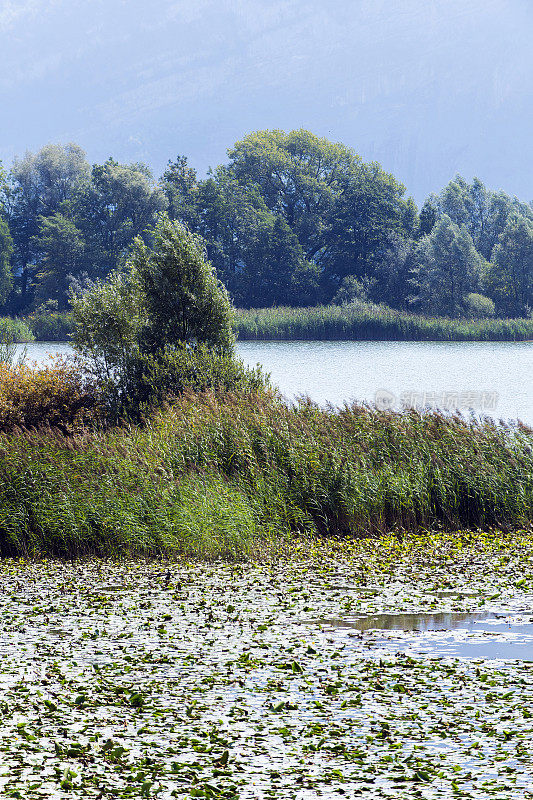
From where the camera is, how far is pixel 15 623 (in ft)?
30.4

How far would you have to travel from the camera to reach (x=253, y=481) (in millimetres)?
14227

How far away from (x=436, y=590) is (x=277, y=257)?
71.0 meters

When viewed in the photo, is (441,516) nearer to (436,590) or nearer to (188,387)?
(436,590)

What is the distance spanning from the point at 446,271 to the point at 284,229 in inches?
613

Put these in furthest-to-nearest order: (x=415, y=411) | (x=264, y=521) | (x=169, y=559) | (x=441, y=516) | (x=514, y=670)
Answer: (x=415, y=411), (x=441, y=516), (x=264, y=521), (x=169, y=559), (x=514, y=670)

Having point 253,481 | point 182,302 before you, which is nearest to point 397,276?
point 182,302

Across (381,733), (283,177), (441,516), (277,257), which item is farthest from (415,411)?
(283,177)

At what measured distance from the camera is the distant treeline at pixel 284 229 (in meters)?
72.8

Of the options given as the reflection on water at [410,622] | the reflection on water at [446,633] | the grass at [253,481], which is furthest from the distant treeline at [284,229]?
the reflection on water at [446,633]

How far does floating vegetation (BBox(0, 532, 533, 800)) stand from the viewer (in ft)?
19.1

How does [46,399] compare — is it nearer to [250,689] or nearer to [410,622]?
[410,622]

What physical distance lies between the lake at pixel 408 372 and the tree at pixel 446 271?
13.2 metres

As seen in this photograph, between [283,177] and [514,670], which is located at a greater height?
[283,177]

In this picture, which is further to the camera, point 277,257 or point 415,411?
point 277,257
